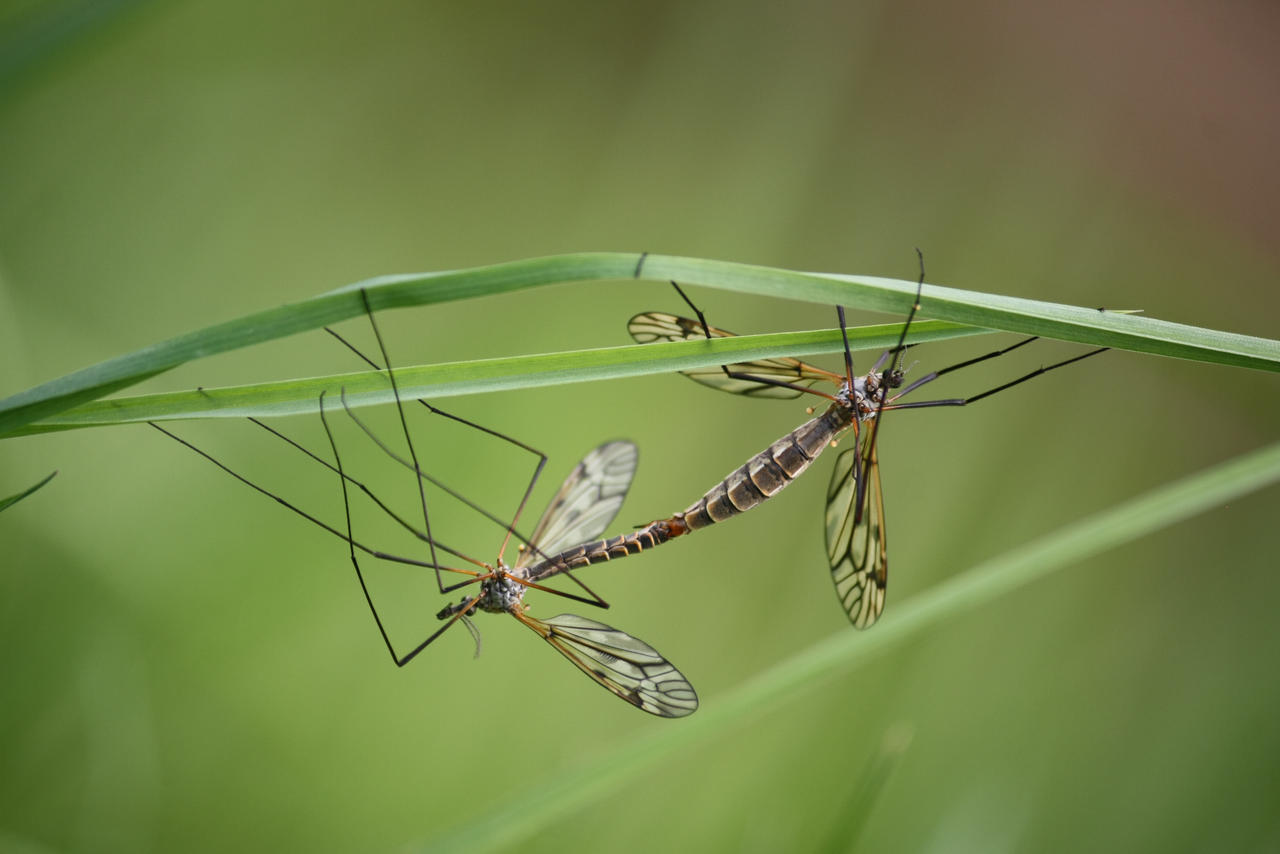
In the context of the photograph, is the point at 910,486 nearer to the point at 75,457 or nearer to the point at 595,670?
the point at 595,670

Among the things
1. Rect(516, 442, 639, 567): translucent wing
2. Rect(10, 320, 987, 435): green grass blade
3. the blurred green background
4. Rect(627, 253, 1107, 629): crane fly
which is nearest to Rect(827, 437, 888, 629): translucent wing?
Rect(627, 253, 1107, 629): crane fly

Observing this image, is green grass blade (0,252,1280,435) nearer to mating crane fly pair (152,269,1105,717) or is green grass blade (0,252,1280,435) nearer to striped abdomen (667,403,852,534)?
mating crane fly pair (152,269,1105,717)

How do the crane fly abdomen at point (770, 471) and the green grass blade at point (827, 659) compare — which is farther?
the crane fly abdomen at point (770, 471)

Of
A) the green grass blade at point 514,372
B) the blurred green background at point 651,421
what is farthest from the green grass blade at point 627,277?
the blurred green background at point 651,421

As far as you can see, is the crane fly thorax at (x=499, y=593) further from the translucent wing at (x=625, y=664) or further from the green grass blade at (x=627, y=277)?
the green grass blade at (x=627, y=277)

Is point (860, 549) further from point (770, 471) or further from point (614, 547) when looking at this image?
point (614, 547)

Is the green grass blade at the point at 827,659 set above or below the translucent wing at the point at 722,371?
below
